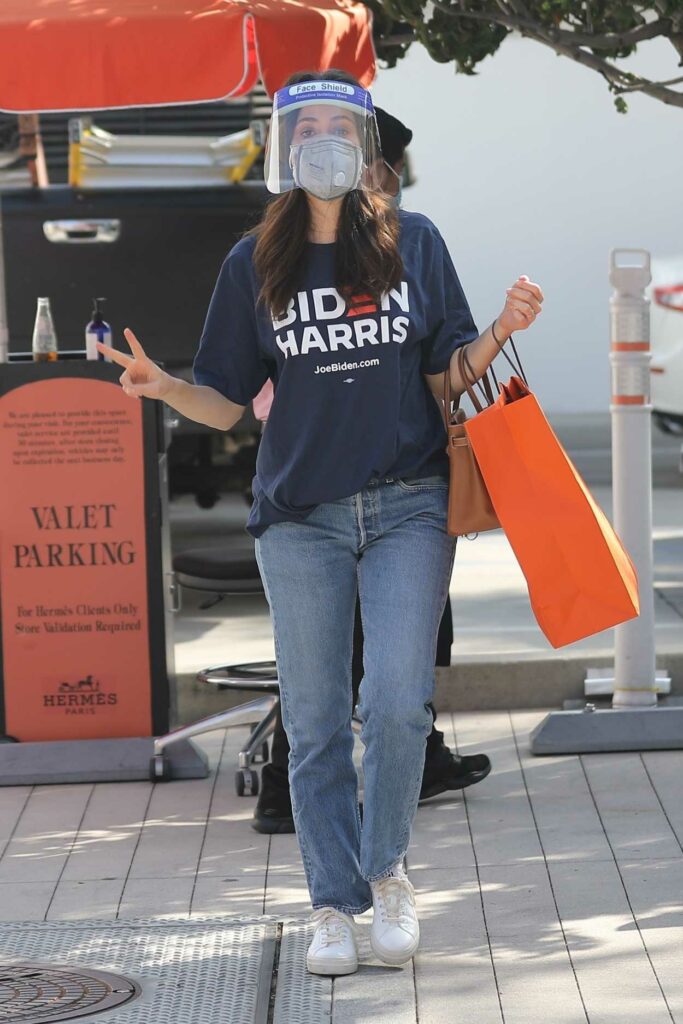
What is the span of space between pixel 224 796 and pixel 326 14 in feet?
8.36

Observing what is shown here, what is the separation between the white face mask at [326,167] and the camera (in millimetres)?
3770

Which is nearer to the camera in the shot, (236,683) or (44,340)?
(236,683)

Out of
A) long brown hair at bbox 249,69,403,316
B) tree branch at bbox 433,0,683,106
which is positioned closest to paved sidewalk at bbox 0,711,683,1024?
long brown hair at bbox 249,69,403,316

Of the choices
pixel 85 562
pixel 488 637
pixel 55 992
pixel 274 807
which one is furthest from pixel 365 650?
pixel 488 637

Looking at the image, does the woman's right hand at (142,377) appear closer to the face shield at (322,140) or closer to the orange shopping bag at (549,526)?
the face shield at (322,140)

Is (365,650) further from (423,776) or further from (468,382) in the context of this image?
(423,776)

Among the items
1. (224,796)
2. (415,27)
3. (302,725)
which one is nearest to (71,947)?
(302,725)

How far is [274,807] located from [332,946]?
3.93 feet

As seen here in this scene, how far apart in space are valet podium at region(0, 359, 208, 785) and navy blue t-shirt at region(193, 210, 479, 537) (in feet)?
5.87

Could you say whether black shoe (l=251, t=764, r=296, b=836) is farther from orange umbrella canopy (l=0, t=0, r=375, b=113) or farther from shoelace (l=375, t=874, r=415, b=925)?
orange umbrella canopy (l=0, t=0, r=375, b=113)

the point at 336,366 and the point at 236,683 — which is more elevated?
the point at 336,366

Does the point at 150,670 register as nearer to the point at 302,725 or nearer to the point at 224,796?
the point at 224,796

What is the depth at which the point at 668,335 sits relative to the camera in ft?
37.5

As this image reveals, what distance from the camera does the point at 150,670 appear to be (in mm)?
5699
